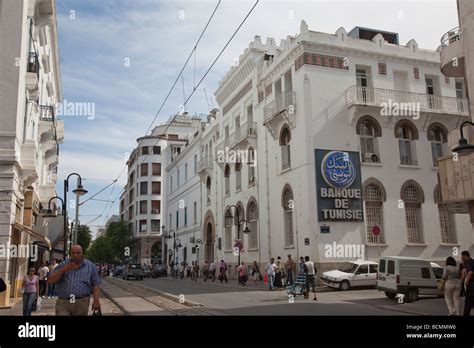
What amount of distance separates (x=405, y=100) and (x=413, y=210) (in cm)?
689

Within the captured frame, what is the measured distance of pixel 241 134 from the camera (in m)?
36.7

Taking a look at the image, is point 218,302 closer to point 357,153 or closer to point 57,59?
point 357,153

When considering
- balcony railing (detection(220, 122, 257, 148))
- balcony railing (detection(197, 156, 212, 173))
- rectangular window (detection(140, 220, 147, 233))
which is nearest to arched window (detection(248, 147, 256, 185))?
balcony railing (detection(220, 122, 257, 148))

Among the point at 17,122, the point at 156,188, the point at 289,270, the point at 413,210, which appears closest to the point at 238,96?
the point at 413,210

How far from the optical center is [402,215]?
28.5m

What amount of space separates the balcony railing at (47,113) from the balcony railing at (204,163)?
1883 cm

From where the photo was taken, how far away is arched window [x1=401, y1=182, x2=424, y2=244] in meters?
28.7

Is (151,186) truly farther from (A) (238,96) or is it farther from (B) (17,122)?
(B) (17,122)

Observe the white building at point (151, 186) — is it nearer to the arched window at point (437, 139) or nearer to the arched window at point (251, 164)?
the arched window at point (251, 164)

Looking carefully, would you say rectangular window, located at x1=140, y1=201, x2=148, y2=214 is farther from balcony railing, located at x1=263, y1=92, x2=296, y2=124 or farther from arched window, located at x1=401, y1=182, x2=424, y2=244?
arched window, located at x1=401, y1=182, x2=424, y2=244

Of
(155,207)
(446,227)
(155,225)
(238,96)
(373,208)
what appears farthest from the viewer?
(155,207)

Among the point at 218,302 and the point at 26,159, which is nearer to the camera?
the point at 218,302
